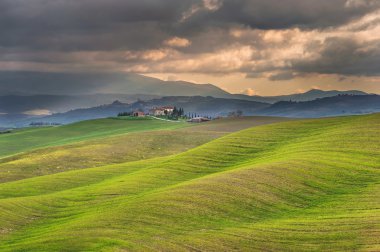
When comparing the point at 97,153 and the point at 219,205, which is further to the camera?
the point at 97,153

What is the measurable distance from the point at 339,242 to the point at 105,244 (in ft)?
58.4

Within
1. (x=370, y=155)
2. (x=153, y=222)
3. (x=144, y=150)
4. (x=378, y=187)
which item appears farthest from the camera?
(x=144, y=150)

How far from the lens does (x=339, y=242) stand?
4109cm

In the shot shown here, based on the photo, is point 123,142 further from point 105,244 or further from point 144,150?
point 105,244

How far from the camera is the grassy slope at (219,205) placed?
4391cm

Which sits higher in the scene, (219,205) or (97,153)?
(219,205)

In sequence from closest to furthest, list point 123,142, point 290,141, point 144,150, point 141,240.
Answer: point 141,240
point 290,141
point 144,150
point 123,142

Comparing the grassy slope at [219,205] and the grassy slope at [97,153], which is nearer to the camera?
the grassy slope at [219,205]

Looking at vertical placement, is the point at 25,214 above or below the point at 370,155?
below

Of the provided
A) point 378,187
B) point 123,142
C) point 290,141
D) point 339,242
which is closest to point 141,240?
point 339,242

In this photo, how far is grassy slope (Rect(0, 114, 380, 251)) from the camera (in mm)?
43906

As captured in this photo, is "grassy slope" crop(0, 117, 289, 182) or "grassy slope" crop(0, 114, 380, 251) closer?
"grassy slope" crop(0, 114, 380, 251)

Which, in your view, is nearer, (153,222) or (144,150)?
(153,222)

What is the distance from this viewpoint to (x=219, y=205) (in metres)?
54.1
